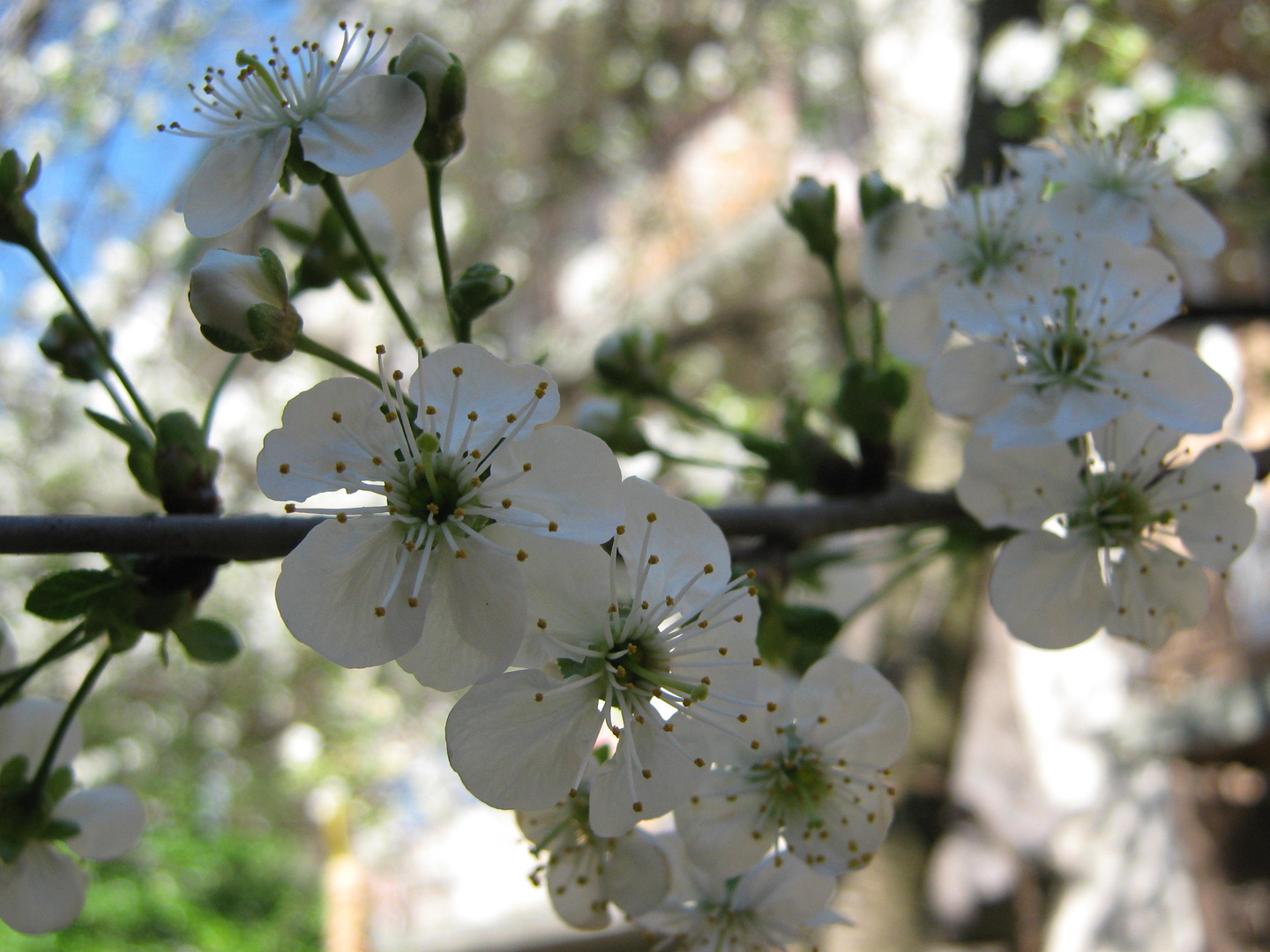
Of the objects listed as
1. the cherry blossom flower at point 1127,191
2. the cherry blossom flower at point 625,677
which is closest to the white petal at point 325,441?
the cherry blossom flower at point 625,677

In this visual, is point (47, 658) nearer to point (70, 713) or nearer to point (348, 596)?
point (70, 713)

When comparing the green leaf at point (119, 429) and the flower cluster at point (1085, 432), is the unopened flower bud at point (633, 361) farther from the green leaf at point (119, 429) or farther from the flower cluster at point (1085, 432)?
the green leaf at point (119, 429)

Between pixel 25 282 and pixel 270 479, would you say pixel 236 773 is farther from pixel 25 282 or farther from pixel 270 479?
pixel 270 479

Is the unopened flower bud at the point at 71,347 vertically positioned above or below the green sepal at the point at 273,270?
below

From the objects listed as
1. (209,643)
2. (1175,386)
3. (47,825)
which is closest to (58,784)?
(47,825)

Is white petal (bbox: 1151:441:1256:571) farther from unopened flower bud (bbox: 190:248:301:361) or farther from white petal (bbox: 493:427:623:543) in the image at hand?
unopened flower bud (bbox: 190:248:301:361)

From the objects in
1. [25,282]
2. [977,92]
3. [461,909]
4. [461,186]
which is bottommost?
[461,909]

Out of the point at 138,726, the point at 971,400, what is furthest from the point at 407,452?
the point at 138,726
